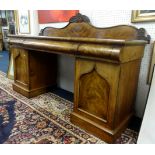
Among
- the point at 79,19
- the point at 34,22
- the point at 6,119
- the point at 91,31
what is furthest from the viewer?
the point at 34,22

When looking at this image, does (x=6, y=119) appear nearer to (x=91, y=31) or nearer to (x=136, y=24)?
(x=91, y=31)

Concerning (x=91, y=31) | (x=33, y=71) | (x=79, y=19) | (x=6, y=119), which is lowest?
(x=6, y=119)

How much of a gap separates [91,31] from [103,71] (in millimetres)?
732

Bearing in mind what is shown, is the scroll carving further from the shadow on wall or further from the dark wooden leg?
the shadow on wall

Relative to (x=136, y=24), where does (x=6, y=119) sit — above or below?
below

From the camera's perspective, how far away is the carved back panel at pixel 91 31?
5.12 ft

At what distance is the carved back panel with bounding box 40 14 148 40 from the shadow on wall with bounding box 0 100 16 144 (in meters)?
1.09

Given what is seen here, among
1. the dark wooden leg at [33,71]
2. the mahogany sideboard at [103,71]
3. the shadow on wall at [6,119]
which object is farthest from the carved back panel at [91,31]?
the shadow on wall at [6,119]

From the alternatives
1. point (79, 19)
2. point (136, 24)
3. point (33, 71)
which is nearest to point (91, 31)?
point (79, 19)

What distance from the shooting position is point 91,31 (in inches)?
73.5

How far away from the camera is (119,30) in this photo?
1.65 metres

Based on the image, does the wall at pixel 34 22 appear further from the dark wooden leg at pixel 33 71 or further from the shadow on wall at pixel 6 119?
the shadow on wall at pixel 6 119

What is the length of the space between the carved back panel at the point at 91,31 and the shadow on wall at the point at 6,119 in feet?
3.59

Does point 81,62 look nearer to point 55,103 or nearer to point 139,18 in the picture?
point 139,18
